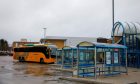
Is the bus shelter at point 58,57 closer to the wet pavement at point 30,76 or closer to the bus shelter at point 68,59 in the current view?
the bus shelter at point 68,59

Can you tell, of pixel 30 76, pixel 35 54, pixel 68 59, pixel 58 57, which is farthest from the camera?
pixel 35 54

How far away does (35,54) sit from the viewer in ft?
Answer: 153

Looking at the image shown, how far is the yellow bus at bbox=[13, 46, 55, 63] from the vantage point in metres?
44.2

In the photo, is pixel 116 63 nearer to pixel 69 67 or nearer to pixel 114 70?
pixel 114 70

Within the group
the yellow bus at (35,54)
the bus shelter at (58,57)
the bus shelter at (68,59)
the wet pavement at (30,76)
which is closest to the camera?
the wet pavement at (30,76)

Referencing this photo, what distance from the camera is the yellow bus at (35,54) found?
44188mm

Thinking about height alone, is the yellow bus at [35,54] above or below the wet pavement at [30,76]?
above

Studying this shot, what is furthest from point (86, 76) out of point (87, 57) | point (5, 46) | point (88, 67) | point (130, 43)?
point (5, 46)

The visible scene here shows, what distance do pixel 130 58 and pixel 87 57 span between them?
7401 millimetres

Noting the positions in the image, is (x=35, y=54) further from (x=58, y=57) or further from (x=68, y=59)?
(x=68, y=59)

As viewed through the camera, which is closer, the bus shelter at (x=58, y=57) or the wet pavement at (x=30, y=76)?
the wet pavement at (x=30, y=76)

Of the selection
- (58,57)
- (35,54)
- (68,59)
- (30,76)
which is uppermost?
(35,54)

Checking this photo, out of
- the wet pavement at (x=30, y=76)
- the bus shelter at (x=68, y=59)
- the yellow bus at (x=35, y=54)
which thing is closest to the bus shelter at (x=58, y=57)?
the yellow bus at (x=35, y=54)


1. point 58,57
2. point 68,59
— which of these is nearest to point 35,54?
point 58,57
